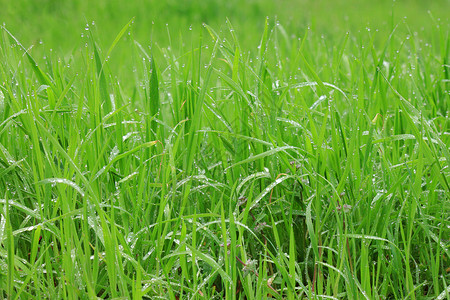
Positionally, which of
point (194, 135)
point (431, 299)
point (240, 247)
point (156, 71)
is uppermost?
point (156, 71)

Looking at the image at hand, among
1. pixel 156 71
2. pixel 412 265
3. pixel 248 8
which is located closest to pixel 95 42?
pixel 156 71

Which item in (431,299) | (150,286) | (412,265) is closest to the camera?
(150,286)

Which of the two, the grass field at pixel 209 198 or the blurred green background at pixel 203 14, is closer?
the grass field at pixel 209 198

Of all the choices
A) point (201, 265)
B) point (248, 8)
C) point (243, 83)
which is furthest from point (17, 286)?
point (248, 8)

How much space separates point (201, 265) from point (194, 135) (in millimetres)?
362

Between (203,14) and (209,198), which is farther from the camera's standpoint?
(203,14)

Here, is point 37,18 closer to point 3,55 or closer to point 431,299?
point 3,55

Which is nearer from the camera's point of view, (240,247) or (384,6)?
(240,247)

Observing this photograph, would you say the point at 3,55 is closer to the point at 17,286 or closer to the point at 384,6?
the point at 17,286

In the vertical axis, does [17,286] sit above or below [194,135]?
below

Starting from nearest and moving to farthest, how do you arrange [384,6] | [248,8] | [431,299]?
[431,299] < [248,8] < [384,6]

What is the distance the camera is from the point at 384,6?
7.36 metres

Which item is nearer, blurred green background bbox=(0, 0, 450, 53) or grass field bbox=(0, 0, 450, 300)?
grass field bbox=(0, 0, 450, 300)

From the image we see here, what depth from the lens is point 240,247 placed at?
4.39ft
